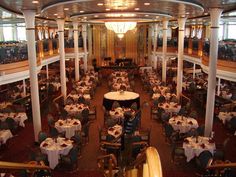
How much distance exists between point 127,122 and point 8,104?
283 inches

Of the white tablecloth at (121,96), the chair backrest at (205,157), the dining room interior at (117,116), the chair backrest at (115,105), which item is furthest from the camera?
the white tablecloth at (121,96)

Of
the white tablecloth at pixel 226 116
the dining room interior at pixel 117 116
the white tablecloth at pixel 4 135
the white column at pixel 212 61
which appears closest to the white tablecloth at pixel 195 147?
the dining room interior at pixel 117 116

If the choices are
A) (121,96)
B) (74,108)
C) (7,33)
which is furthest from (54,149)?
(7,33)

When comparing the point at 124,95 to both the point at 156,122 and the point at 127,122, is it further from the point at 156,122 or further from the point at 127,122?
the point at 127,122

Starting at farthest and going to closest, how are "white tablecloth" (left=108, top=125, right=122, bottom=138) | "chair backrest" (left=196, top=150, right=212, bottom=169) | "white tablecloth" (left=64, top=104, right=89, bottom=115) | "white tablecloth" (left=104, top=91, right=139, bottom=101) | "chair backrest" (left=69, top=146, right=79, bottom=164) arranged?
1. "white tablecloth" (left=104, top=91, right=139, bottom=101)
2. "white tablecloth" (left=64, top=104, right=89, bottom=115)
3. "white tablecloth" (left=108, top=125, right=122, bottom=138)
4. "chair backrest" (left=69, top=146, right=79, bottom=164)
5. "chair backrest" (left=196, top=150, right=212, bottom=169)

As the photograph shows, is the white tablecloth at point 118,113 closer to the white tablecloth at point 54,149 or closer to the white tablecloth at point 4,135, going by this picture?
the white tablecloth at point 54,149

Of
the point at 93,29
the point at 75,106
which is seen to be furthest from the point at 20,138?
the point at 93,29

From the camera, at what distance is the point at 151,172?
2178 millimetres

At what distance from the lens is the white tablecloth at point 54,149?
1024 centimetres

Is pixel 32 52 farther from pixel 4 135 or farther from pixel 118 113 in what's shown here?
pixel 118 113

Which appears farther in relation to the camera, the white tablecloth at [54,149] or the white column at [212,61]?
the white column at [212,61]

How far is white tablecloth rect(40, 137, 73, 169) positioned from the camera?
10.2 meters

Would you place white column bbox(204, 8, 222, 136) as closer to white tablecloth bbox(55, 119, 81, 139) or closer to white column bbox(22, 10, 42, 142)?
white tablecloth bbox(55, 119, 81, 139)

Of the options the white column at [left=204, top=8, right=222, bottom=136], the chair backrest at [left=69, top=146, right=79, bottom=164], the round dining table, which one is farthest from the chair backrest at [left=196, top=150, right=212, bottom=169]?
the round dining table
